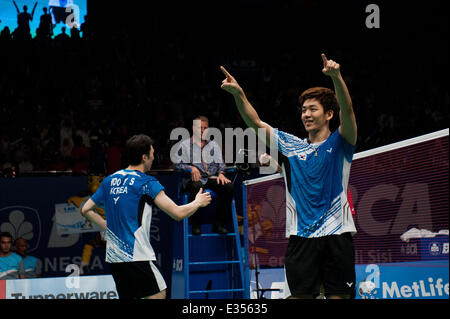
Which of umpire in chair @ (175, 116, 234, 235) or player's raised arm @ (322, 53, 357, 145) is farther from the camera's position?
umpire in chair @ (175, 116, 234, 235)

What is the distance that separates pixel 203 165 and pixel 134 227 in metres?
3.67

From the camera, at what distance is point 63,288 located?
795 centimetres

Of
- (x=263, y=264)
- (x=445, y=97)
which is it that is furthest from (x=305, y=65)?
(x=263, y=264)

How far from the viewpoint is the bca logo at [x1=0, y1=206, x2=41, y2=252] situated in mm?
9711

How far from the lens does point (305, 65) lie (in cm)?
1631

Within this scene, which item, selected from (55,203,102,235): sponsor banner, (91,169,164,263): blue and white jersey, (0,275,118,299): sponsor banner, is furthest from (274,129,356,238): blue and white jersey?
(55,203,102,235): sponsor banner

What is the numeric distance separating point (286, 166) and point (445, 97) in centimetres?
1179

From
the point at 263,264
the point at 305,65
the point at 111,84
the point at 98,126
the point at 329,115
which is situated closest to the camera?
the point at 329,115

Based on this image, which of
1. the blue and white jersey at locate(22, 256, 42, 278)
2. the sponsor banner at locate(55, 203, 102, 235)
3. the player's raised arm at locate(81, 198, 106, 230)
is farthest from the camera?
the sponsor banner at locate(55, 203, 102, 235)

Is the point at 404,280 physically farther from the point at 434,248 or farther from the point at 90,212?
the point at 90,212

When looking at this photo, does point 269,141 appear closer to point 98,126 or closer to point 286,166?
point 286,166

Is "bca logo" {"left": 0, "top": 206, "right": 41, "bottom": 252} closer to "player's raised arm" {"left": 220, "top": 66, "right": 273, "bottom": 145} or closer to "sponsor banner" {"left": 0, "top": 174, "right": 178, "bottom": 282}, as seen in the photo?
"sponsor banner" {"left": 0, "top": 174, "right": 178, "bottom": 282}

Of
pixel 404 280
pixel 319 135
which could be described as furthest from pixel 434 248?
pixel 319 135
